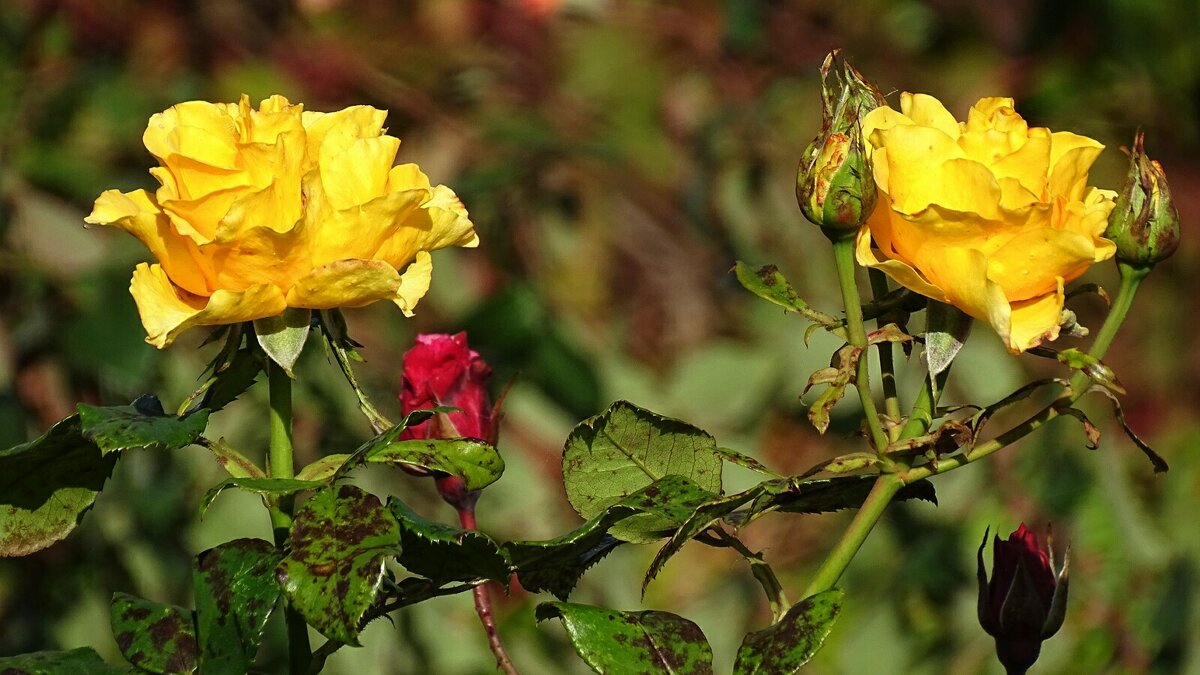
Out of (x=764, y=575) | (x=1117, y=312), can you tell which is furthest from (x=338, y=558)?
Result: (x=1117, y=312)

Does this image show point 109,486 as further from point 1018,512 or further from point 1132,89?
point 1132,89

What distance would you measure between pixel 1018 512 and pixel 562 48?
118cm

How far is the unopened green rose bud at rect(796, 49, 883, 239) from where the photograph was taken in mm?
424

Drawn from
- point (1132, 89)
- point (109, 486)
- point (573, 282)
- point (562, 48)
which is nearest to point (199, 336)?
point (109, 486)

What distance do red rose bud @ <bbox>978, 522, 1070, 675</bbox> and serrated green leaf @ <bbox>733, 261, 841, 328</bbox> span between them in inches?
4.6

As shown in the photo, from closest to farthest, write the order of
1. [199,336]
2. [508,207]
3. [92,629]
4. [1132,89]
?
1. [92,629]
2. [199,336]
3. [508,207]
4. [1132,89]

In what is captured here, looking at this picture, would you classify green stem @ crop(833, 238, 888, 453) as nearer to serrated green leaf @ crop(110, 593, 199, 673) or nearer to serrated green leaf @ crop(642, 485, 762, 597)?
serrated green leaf @ crop(642, 485, 762, 597)

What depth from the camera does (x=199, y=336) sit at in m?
1.58

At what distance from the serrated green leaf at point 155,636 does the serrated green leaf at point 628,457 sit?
13 centimetres

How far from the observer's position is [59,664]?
455 mm

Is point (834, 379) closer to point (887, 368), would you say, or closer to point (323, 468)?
point (887, 368)

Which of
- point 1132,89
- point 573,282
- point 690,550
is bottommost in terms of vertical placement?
point 690,550

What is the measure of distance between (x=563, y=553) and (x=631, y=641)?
34mm

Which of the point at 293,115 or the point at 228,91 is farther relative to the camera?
the point at 228,91
